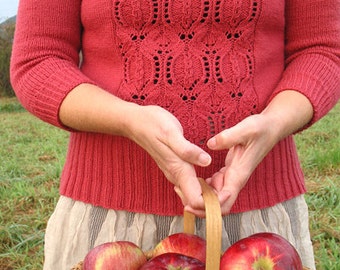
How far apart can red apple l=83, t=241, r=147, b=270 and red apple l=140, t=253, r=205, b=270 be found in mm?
37

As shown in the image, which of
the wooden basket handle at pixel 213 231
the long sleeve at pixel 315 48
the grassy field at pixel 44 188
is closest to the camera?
the wooden basket handle at pixel 213 231

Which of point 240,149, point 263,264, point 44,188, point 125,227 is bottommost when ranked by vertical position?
point 44,188

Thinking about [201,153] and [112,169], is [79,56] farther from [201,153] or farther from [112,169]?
[201,153]

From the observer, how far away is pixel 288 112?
0.89m

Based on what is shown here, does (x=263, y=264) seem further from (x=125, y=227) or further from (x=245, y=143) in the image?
(x=125, y=227)

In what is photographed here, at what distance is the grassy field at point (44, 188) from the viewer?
238 centimetres

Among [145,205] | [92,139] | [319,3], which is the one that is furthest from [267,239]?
[319,3]

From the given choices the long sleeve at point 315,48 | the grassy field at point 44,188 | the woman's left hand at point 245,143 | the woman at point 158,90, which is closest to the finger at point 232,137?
the woman's left hand at point 245,143

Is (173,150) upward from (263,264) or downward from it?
upward

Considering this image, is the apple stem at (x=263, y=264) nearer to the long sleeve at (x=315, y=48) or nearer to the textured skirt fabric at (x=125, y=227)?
the textured skirt fabric at (x=125, y=227)

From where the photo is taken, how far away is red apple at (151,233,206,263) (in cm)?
86

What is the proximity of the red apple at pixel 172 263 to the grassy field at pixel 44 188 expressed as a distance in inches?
54.1

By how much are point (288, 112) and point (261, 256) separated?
0.24 meters

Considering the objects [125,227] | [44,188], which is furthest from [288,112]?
[44,188]
